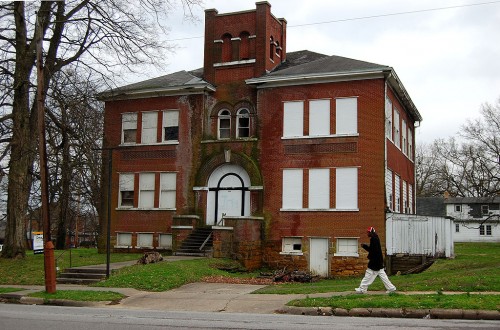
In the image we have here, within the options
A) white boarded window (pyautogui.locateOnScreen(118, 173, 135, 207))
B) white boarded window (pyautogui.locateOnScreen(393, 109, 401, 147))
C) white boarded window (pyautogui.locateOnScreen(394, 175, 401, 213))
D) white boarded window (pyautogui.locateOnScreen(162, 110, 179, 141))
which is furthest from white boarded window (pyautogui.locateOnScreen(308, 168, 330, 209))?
white boarded window (pyautogui.locateOnScreen(118, 173, 135, 207))

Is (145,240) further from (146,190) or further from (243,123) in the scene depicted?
(243,123)

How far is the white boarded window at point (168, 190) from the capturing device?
106 feet

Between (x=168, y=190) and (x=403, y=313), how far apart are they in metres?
20.4

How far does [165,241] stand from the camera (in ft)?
105

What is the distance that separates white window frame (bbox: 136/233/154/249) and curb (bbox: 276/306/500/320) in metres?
18.7

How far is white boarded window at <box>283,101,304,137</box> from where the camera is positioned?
97.9ft

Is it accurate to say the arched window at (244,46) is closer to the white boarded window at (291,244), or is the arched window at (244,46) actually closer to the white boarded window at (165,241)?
the white boarded window at (291,244)

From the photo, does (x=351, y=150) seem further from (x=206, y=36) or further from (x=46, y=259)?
(x=46, y=259)

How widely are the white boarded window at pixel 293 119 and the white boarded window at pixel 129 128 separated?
8.74m

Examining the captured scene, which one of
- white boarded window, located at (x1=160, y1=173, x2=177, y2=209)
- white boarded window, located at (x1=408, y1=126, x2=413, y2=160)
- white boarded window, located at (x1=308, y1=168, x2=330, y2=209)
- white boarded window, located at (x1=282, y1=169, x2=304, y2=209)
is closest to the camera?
white boarded window, located at (x1=308, y1=168, x2=330, y2=209)

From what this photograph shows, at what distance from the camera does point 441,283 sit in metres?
17.6

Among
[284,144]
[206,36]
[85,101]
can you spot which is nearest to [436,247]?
[284,144]

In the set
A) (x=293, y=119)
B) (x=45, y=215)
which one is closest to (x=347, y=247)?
(x=293, y=119)

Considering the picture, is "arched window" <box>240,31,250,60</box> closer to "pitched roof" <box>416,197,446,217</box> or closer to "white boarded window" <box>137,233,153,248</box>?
"white boarded window" <box>137,233,153,248</box>
